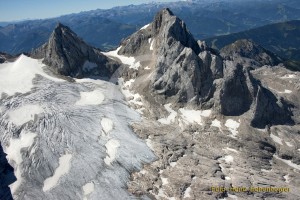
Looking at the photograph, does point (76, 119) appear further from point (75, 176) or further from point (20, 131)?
point (75, 176)

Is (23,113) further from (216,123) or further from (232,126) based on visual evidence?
(232,126)

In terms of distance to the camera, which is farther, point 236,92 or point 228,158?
point 236,92

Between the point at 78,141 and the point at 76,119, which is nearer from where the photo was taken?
the point at 78,141

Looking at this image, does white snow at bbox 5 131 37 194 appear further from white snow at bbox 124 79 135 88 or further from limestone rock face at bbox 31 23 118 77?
white snow at bbox 124 79 135 88

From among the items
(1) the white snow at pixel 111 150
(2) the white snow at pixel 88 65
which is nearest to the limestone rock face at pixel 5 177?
(1) the white snow at pixel 111 150

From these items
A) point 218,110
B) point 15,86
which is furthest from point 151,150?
point 15,86

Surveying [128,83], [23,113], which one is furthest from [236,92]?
[23,113]
